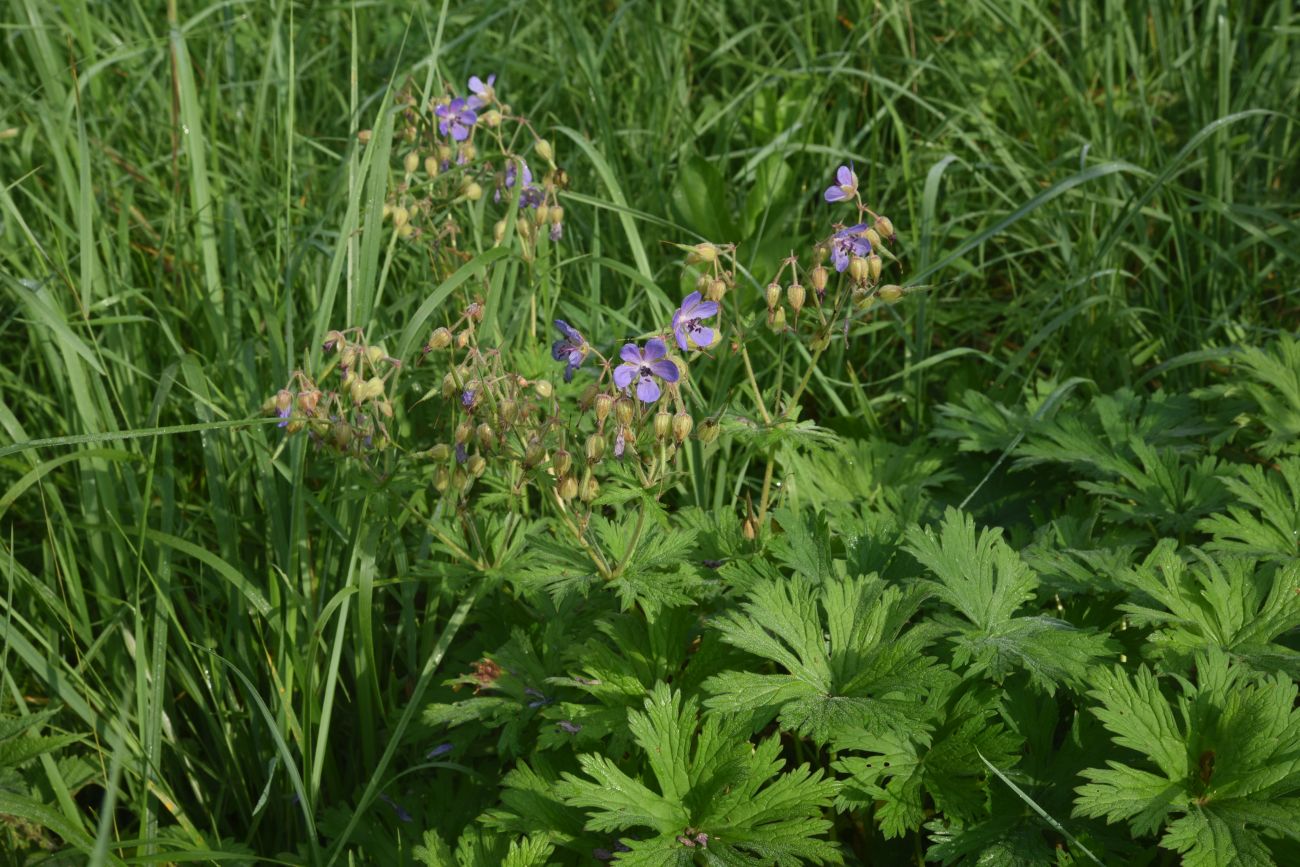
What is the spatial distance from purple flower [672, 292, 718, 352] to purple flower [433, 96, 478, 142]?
84 cm

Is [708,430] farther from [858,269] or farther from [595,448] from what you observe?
[858,269]

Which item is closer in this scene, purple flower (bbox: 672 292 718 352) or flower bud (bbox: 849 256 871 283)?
purple flower (bbox: 672 292 718 352)

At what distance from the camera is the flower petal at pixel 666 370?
5.75 feet

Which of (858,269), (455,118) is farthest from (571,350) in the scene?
(455,118)

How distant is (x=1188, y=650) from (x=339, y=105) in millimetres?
2819

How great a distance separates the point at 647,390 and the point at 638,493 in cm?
22

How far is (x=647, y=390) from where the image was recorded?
5.84 feet

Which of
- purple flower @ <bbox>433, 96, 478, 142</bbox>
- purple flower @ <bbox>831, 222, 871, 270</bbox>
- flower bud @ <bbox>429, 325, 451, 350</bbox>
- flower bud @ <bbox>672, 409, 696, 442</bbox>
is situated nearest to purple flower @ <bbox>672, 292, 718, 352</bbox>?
flower bud @ <bbox>672, 409, 696, 442</bbox>

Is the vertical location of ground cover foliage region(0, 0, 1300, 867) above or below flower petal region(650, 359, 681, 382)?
below

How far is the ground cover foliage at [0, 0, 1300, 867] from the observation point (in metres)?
1.71

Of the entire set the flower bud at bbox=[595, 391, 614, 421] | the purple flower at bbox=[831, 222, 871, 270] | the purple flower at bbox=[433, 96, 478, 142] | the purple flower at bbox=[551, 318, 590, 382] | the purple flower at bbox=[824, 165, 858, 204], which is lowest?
the flower bud at bbox=[595, 391, 614, 421]

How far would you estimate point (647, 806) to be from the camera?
164cm

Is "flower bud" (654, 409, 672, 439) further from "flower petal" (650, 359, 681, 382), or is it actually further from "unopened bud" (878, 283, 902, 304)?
"unopened bud" (878, 283, 902, 304)

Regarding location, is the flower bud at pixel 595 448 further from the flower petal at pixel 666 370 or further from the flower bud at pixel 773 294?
the flower bud at pixel 773 294
